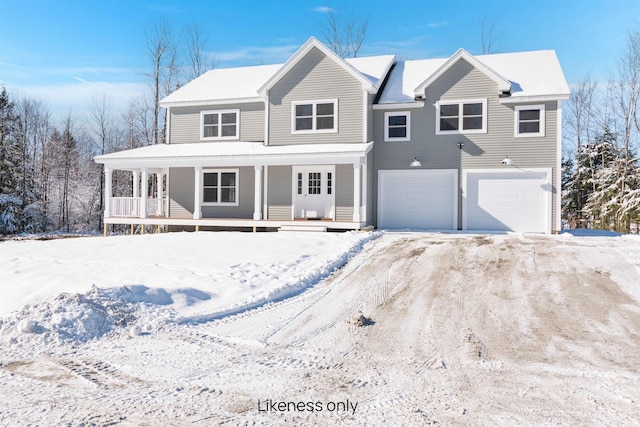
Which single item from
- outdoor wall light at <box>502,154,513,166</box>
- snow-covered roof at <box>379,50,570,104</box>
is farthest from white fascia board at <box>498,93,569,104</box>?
outdoor wall light at <box>502,154,513,166</box>

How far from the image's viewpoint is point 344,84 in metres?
17.4

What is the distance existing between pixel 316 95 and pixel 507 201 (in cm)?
809

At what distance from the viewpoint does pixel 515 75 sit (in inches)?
709

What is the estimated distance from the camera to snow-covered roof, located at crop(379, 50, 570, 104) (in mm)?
16547

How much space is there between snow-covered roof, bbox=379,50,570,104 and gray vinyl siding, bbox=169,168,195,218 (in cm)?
856

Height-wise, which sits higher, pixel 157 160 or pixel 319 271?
pixel 157 160

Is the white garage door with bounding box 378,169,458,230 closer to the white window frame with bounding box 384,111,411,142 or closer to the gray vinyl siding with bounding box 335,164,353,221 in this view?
the white window frame with bounding box 384,111,411,142

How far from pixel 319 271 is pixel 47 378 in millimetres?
5661

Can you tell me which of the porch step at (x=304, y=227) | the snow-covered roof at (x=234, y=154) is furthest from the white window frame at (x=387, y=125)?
the porch step at (x=304, y=227)

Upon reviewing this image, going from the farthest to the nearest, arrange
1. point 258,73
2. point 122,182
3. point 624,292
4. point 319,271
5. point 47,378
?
point 122,182 < point 258,73 < point 319,271 < point 624,292 < point 47,378

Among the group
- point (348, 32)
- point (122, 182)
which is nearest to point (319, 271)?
point (348, 32)

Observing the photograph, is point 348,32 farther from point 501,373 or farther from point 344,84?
point 501,373

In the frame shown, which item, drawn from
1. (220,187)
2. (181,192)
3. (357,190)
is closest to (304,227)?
(357,190)

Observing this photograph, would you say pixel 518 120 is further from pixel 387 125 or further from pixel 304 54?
pixel 304 54
